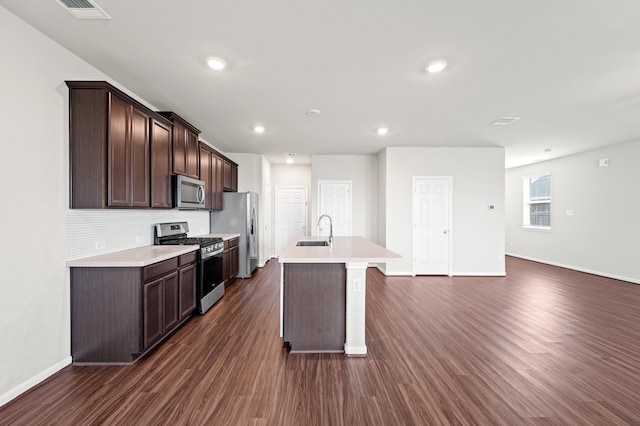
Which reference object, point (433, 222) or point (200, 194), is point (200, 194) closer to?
point (200, 194)

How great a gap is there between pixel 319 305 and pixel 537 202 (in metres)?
7.48

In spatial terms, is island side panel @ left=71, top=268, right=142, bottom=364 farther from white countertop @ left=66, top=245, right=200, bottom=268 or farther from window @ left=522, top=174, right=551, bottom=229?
window @ left=522, top=174, right=551, bottom=229

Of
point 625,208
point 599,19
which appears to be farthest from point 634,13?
point 625,208

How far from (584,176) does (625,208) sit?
3.30ft

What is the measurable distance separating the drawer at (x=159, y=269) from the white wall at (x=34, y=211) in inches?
24.1

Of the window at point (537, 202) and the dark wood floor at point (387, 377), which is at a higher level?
the window at point (537, 202)

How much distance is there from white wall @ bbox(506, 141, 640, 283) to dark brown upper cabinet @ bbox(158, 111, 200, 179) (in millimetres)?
7738

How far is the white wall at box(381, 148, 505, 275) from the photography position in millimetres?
5531

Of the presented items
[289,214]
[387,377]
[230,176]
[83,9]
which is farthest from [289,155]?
[387,377]

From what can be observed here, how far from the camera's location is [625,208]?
5125mm

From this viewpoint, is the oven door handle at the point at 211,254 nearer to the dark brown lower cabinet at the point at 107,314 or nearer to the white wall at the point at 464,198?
the dark brown lower cabinet at the point at 107,314

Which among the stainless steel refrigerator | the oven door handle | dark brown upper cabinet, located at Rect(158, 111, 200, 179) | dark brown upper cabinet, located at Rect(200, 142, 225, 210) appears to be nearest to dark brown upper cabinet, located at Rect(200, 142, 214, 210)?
dark brown upper cabinet, located at Rect(200, 142, 225, 210)

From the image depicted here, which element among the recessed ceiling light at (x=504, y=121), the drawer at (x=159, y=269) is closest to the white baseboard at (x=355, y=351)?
the drawer at (x=159, y=269)

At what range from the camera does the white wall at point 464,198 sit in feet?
18.1
